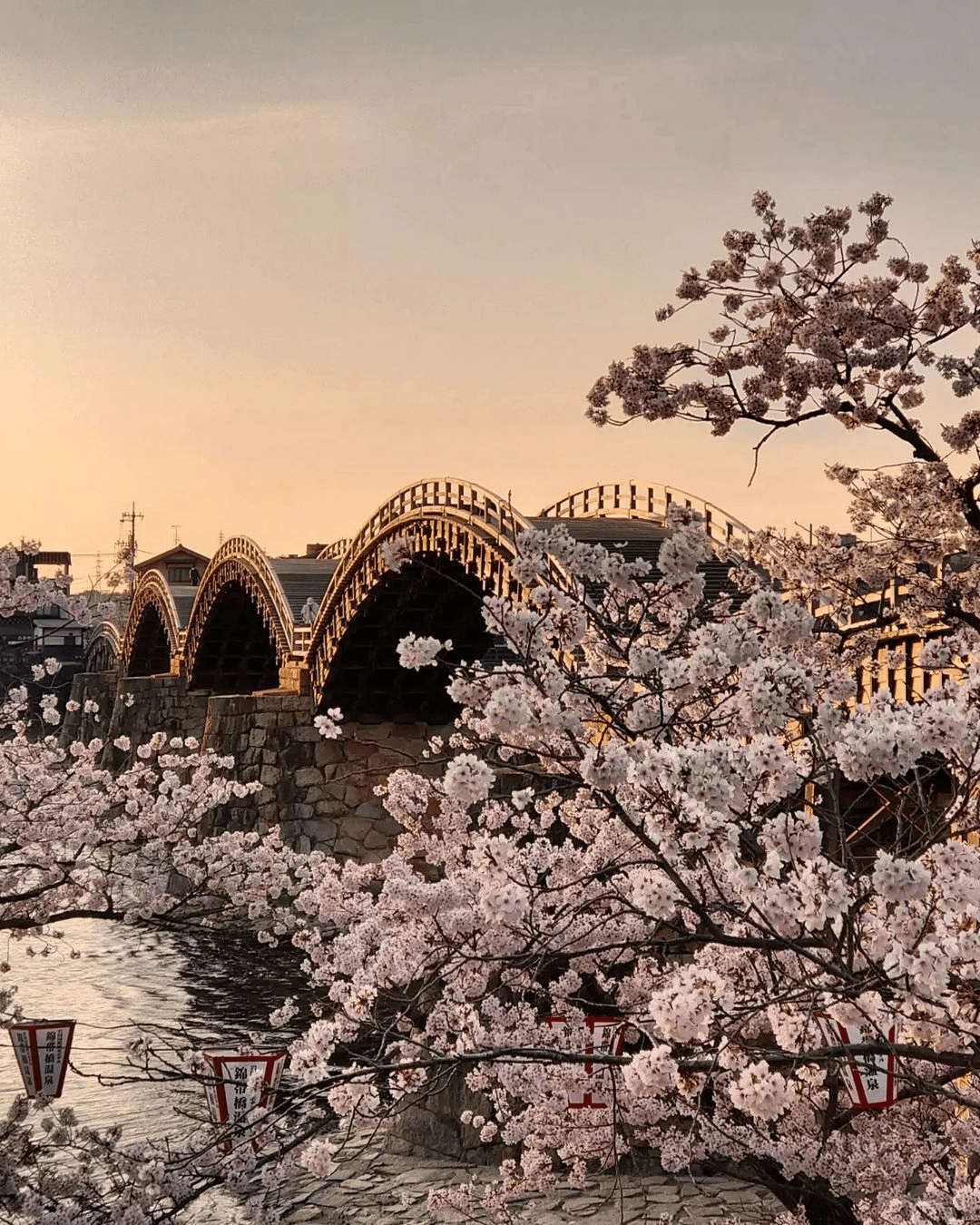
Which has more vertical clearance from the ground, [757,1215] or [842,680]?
[842,680]

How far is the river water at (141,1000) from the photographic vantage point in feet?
54.5

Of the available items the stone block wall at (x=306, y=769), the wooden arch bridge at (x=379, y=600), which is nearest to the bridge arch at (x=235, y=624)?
the wooden arch bridge at (x=379, y=600)

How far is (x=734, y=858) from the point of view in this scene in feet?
15.6

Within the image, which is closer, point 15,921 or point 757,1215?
point 15,921

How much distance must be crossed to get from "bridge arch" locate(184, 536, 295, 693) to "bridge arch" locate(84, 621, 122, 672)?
22358 mm

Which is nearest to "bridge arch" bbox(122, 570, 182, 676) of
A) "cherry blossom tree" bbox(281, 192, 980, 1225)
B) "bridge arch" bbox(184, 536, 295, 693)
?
"bridge arch" bbox(184, 536, 295, 693)

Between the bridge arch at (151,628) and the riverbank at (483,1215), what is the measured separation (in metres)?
44.2

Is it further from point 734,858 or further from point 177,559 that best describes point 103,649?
point 734,858

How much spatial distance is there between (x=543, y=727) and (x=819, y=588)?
7242 mm

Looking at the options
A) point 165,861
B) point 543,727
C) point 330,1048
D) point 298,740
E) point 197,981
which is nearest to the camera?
point 543,727

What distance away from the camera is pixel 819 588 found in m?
12.3

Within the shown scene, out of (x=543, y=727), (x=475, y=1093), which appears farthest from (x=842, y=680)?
(x=475, y=1093)

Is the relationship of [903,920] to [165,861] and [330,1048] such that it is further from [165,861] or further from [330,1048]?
[165,861]

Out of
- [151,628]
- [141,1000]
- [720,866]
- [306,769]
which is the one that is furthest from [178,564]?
[720,866]
